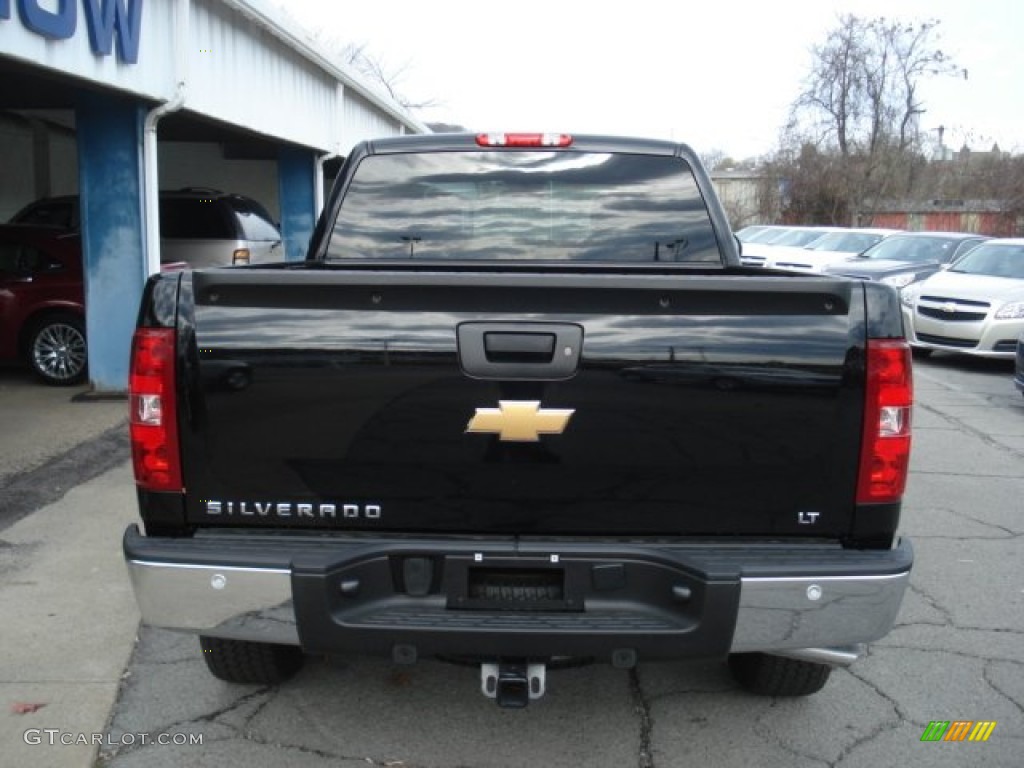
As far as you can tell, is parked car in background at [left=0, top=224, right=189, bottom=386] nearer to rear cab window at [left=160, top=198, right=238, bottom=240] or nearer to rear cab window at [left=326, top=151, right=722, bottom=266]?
rear cab window at [left=160, top=198, right=238, bottom=240]

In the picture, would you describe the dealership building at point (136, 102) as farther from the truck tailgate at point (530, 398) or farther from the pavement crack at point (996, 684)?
the pavement crack at point (996, 684)

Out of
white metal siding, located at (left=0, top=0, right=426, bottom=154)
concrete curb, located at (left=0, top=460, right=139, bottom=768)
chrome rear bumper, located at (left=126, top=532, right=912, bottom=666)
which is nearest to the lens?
chrome rear bumper, located at (left=126, top=532, right=912, bottom=666)

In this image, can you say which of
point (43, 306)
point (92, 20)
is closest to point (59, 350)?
point (43, 306)

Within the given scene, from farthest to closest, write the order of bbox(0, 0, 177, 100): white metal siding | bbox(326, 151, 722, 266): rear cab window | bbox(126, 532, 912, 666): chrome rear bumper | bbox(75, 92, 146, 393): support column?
bbox(75, 92, 146, 393): support column
bbox(0, 0, 177, 100): white metal siding
bbox(326, 151, 722, 266): rear cab window
bbox(126, 532, 912, 666): chrome rear bumper

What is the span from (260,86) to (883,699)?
1113cm

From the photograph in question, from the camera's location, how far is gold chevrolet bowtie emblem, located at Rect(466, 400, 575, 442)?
2660 mm

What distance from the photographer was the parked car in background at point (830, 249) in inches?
812

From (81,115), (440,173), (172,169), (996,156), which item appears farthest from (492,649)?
(996,156)

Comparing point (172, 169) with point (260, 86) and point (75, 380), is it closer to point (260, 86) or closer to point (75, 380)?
point (260, 86)

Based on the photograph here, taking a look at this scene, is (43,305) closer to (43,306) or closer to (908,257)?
(43,306)

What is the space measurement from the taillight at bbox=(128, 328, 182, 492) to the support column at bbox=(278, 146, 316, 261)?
569 inches

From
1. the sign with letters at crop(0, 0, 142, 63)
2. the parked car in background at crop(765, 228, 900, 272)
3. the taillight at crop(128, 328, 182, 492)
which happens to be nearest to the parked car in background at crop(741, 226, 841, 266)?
the parked car in background at crop(765, 228, 900, 272)

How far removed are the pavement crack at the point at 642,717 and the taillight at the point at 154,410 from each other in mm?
1770

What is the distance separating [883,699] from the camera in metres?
3.64
